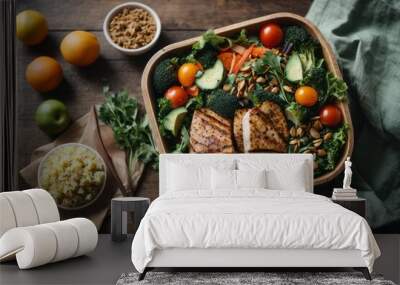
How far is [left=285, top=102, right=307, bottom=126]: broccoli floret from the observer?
290 inches

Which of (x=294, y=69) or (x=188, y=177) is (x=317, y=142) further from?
(x=188, y=177)

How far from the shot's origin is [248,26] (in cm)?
758

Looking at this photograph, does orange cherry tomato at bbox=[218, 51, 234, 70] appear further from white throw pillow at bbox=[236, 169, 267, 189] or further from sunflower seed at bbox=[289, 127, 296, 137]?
white throw pillow at bbox=[236, 169, 267, 189]

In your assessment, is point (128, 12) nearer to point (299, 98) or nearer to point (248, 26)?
point (248, 26)

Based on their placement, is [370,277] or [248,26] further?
[248,26]

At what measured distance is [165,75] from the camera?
7.52m

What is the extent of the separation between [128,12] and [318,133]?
2514 mm

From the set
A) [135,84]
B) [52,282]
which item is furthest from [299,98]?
[52,282]

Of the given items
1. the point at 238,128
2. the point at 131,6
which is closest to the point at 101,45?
the point at 131,6

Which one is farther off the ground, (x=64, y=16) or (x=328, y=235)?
(x=64, y=16)

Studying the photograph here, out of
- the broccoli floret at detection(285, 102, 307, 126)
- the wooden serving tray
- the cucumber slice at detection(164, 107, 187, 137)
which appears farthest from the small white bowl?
the broccoli floret at detection(285, 102, 307, 126)

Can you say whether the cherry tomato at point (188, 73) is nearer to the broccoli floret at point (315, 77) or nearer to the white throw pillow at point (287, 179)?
the broccoli floret at point (315, 77)

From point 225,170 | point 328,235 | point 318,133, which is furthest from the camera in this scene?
point 318,133

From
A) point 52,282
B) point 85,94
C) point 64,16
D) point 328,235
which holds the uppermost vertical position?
point 64,16
